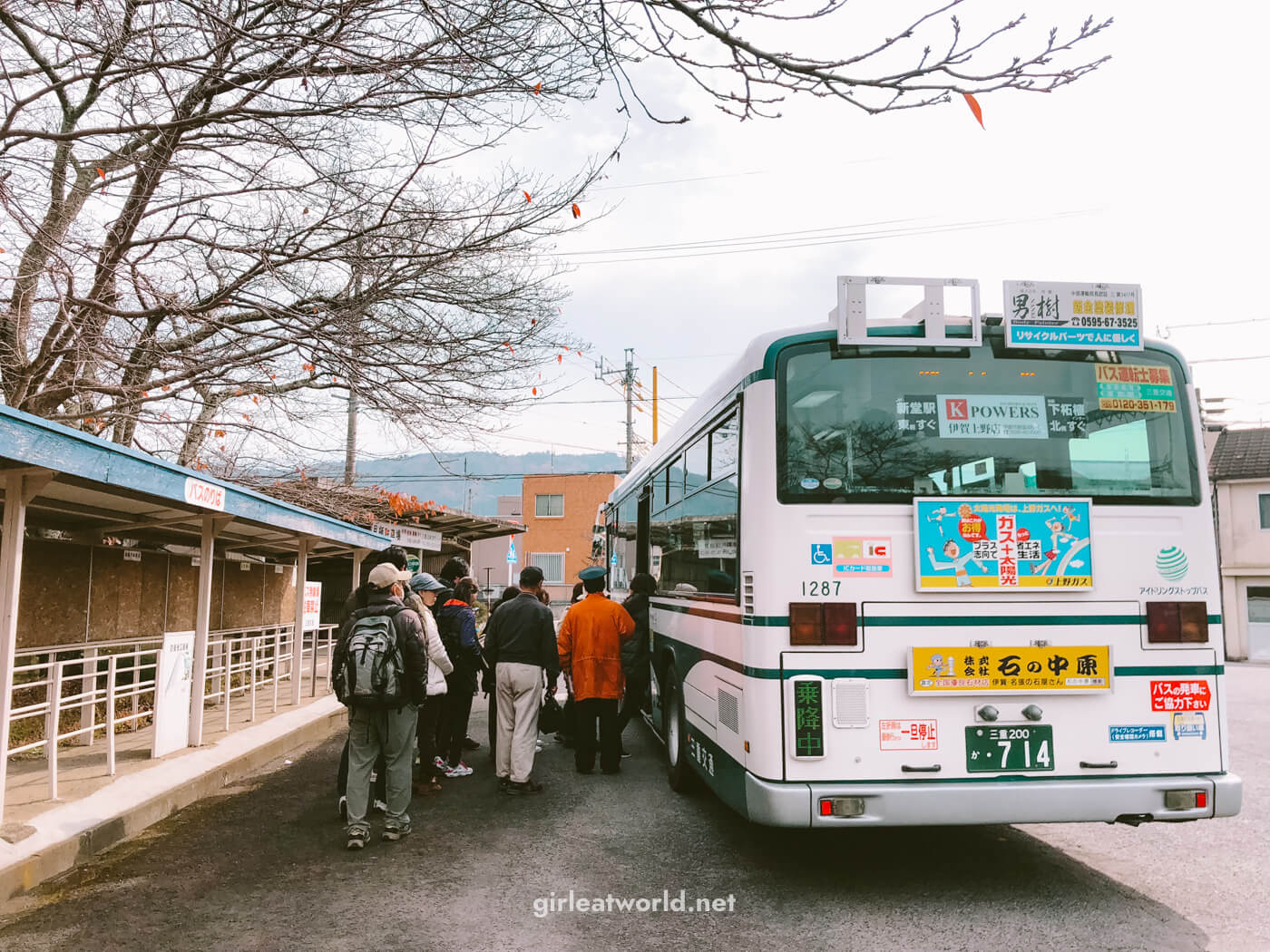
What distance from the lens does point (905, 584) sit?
5141mm

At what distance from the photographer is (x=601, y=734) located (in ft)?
28.7

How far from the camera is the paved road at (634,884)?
15.0 ft

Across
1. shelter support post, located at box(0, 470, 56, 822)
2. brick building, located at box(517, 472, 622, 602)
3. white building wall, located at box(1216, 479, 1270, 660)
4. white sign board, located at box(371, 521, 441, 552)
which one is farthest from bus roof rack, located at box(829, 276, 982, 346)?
brick building, located at box(517, 472, 622, 602)

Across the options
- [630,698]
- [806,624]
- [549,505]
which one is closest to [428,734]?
[630,698]

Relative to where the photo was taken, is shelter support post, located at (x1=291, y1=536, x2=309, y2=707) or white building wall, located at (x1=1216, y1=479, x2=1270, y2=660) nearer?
shelter support post, located at (x1=291, y1=536, x2=309, y2=707)

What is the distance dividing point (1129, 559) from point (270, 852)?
552 cm

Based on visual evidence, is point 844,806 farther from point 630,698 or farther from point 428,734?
point 630,698

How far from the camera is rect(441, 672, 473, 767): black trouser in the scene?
8.63 m

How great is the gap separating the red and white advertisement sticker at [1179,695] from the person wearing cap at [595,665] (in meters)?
4.58

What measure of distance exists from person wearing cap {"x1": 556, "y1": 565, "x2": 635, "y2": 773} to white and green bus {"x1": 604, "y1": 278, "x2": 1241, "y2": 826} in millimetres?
3114

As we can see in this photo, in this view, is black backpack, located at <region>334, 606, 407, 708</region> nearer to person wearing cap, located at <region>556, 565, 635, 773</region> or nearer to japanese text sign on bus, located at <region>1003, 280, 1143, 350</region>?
person wearing cap, located at <region>556, 565, 635, 773</region>

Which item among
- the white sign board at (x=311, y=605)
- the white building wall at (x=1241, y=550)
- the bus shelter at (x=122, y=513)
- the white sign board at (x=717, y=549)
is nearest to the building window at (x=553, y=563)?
the white building wall at (x=1241, y=550)

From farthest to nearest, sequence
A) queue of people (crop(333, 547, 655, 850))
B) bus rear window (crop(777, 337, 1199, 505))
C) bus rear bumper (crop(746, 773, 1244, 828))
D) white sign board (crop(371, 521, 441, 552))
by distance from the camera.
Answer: white sign board (crop(371, 521, 441, 552)) < queue of people (crop(333, 547, 655, 850)) < bus rear window (crop(777, 337, 1199, 505)) < bus rear bumper (crop(746, 773, 1244, 828))

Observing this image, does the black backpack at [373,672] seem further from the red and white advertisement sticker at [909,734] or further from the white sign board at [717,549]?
the red and white advertisement sticker at [909,734]
